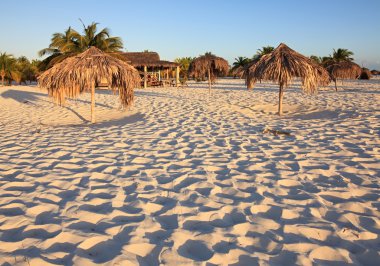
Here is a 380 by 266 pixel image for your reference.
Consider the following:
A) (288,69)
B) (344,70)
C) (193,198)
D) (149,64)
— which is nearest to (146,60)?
(149,64)

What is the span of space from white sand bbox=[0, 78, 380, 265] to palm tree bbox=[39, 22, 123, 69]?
49.1ft

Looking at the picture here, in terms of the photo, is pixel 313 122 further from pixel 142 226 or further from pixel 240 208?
pixel 142 226

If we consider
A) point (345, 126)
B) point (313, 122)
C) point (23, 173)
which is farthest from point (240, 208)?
point (313, 122)

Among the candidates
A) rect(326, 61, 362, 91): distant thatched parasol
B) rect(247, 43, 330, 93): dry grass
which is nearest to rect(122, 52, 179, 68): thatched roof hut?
rect(326, 61, 362, 91): distant thatched parasol

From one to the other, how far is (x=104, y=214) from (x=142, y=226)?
484mm

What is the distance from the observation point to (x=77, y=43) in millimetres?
19750

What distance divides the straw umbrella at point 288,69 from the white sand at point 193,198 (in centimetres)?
259

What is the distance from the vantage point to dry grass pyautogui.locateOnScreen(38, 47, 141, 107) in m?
7.57

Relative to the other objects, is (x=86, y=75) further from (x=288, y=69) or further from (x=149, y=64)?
(x=149, y=64)

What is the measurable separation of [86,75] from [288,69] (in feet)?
18.8

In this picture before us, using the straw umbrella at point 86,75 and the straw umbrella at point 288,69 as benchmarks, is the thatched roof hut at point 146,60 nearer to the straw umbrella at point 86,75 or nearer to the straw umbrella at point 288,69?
the straw umbrella at point 86,75

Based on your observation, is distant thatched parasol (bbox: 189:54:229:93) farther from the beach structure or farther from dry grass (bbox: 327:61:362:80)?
dry grass (bbox: 327:61:362:80)

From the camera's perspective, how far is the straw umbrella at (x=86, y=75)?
7574 millimetres

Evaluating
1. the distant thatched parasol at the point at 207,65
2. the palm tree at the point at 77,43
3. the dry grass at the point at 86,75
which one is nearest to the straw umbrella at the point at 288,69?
the dry grass at the point at 86,75
